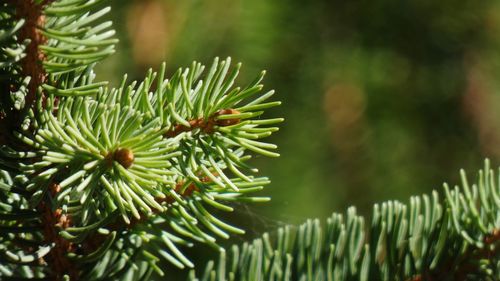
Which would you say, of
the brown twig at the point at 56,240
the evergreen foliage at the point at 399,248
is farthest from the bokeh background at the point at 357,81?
the brown twig at the point at 56,240

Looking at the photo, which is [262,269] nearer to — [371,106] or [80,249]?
[80,249]

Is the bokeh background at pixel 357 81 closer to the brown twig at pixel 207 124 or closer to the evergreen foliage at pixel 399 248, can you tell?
the evergreen foliage at pixel 399 248

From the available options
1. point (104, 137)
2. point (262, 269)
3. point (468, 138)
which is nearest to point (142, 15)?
point (468, 138)

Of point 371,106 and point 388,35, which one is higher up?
point 388,35

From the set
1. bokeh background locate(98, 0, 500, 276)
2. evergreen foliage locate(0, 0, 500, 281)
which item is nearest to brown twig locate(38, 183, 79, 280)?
evergreen foliage locate(0, 0, 500, 281)

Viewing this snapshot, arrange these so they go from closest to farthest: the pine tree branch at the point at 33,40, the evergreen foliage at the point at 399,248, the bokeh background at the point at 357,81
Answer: the pine tree branch at the point at 33,40, the evergreen foliage at the point at 399,248, the bokeh background at the point at 357,81

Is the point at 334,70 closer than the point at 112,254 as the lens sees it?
No

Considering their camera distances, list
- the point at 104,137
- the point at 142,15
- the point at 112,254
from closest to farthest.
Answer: the point at 104,137
the point at 112,254
the point at 142,15
